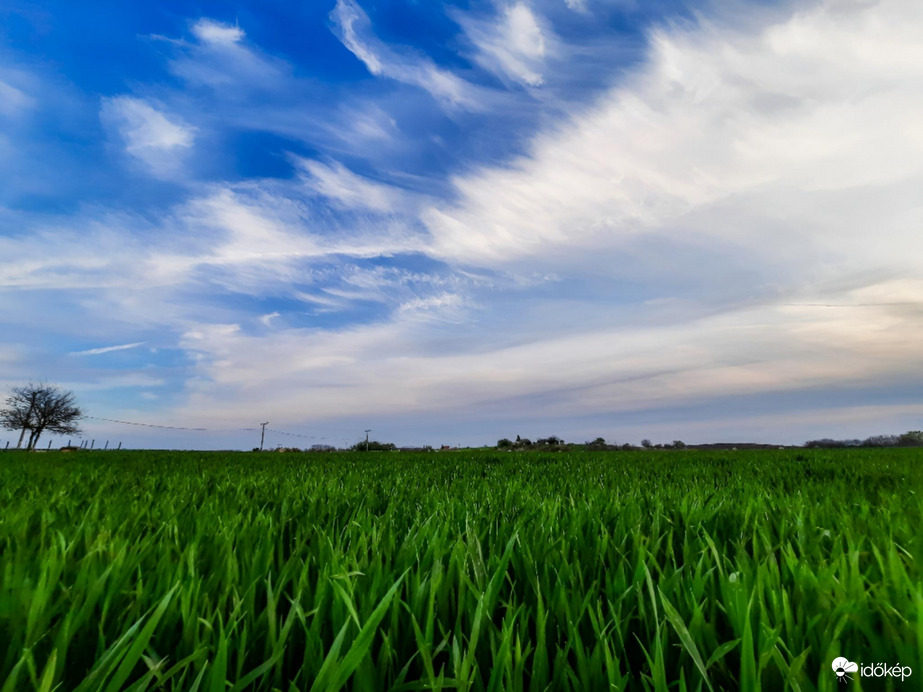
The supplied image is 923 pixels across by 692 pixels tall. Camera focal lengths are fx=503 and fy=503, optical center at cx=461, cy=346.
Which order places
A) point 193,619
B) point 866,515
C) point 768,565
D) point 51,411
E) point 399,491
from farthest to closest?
point 51,411, point 399,491, point 866,515, point 768,565, point 193,619

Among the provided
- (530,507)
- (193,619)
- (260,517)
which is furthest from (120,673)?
(530,507)

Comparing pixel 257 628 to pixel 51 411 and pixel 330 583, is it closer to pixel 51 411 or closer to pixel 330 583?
pixel 330 583

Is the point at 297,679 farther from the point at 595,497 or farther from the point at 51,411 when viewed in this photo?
the point at 51,411

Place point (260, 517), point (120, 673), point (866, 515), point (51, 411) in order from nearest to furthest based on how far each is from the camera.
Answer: point (120, 673)
point (260, 517)
point (866, 515)
point (51, 411)

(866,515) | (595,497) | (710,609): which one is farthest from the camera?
(595,497)

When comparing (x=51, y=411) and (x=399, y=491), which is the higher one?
(x=51, y=411)

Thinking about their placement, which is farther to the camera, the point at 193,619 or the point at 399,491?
the point at 399,491

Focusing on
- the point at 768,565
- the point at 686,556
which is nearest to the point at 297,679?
the point at 686,556

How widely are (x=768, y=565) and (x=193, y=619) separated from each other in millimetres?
1690

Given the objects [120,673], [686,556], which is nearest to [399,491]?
[686,556]

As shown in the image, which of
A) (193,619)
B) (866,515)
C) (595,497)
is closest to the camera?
(193,619)

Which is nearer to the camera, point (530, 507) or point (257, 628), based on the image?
point (257, 628)

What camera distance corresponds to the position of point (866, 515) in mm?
2650

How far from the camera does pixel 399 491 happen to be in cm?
394
